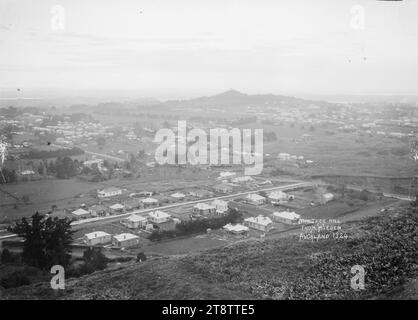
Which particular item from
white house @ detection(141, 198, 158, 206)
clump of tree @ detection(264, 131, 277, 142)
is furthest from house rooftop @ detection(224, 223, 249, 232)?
clump of tree @ detection(264, 131, 277, 142)

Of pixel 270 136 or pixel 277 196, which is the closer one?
pixel 277 196

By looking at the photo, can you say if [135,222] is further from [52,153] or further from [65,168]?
[52,153]

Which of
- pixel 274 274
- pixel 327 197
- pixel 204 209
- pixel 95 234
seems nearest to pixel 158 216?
pixel 204 209

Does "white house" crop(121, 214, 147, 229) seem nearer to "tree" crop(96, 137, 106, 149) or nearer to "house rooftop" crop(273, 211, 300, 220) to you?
"house rooftop" crop(273, 211, 300, 220)

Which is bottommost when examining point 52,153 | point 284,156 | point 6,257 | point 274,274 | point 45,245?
point 6,257

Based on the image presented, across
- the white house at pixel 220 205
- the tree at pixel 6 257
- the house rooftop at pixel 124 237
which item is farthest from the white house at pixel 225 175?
the tree at pixel 6 257

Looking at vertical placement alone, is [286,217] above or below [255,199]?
below

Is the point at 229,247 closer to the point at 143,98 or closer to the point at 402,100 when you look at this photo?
the point at 402,100
